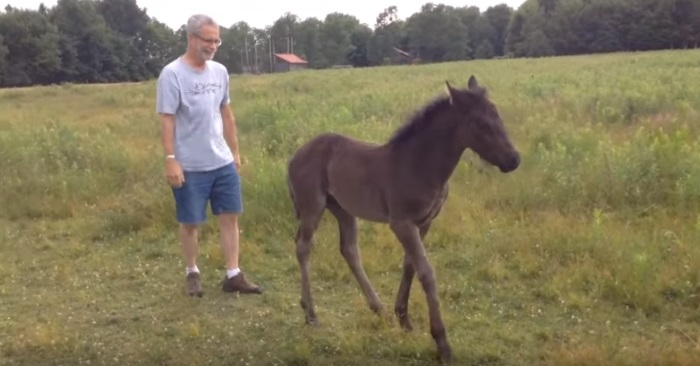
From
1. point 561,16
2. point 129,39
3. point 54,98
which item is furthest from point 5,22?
point 561,16

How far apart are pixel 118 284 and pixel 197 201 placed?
132 centimetres

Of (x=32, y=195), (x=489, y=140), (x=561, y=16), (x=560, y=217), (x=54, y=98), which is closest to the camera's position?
(x=489, y=140)

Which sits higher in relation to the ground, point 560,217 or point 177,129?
point 177,129

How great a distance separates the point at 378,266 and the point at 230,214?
4.43ft

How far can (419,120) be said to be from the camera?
4.57m

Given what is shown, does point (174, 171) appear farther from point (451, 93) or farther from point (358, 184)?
point (451, 93)

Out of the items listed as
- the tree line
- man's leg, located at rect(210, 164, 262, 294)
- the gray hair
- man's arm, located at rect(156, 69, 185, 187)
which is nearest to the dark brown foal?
man's leg, located at rect(210, 164, 262, 294)

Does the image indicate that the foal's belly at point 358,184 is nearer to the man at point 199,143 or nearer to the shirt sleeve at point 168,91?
the man at point 199,143

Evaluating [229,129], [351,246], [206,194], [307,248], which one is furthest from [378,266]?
[229,129]

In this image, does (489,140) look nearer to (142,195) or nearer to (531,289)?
(531,289)

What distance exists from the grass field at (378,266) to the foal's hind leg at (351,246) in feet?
0.56

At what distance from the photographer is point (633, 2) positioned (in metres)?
65.0

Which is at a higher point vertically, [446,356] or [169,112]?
[169,112]

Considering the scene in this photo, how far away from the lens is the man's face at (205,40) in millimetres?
5359
